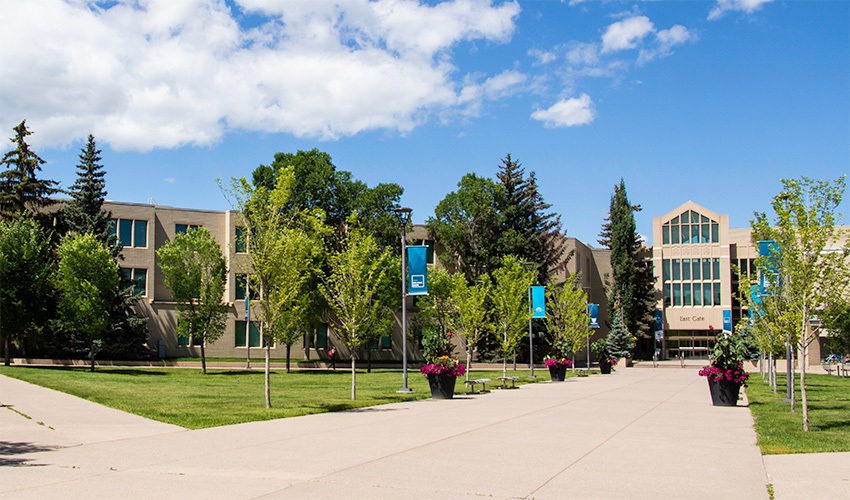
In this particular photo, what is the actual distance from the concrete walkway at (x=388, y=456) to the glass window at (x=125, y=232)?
36.6 meters

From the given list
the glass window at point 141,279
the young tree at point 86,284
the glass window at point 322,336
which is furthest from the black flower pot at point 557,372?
the glass window at point 141,279

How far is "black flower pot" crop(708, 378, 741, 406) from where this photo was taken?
2092cm

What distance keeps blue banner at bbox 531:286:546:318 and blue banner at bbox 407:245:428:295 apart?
12659 millimetres

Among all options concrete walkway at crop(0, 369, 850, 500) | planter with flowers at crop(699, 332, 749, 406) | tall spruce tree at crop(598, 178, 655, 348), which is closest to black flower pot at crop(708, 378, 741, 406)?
planter with flowers at crop(699, 332, 749, 406)

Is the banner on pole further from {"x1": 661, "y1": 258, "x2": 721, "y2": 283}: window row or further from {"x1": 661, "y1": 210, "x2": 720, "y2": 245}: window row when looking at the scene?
{"x1": 661, "y1": 210, "x2": 720, "y2": 245}: window row

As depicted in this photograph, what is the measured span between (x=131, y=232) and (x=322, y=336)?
1675cm

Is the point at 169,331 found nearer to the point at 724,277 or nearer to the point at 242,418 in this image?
the point at 242,418

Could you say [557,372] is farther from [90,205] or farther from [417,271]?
[90,205]

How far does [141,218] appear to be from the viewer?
52812 millimetres

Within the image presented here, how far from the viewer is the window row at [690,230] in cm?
7912

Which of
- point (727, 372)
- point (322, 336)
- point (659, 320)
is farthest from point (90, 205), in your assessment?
point (659, 320)

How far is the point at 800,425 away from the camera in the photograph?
15617 millimetres

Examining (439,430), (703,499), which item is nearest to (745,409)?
(439,430)

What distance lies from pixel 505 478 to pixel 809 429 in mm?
8943
